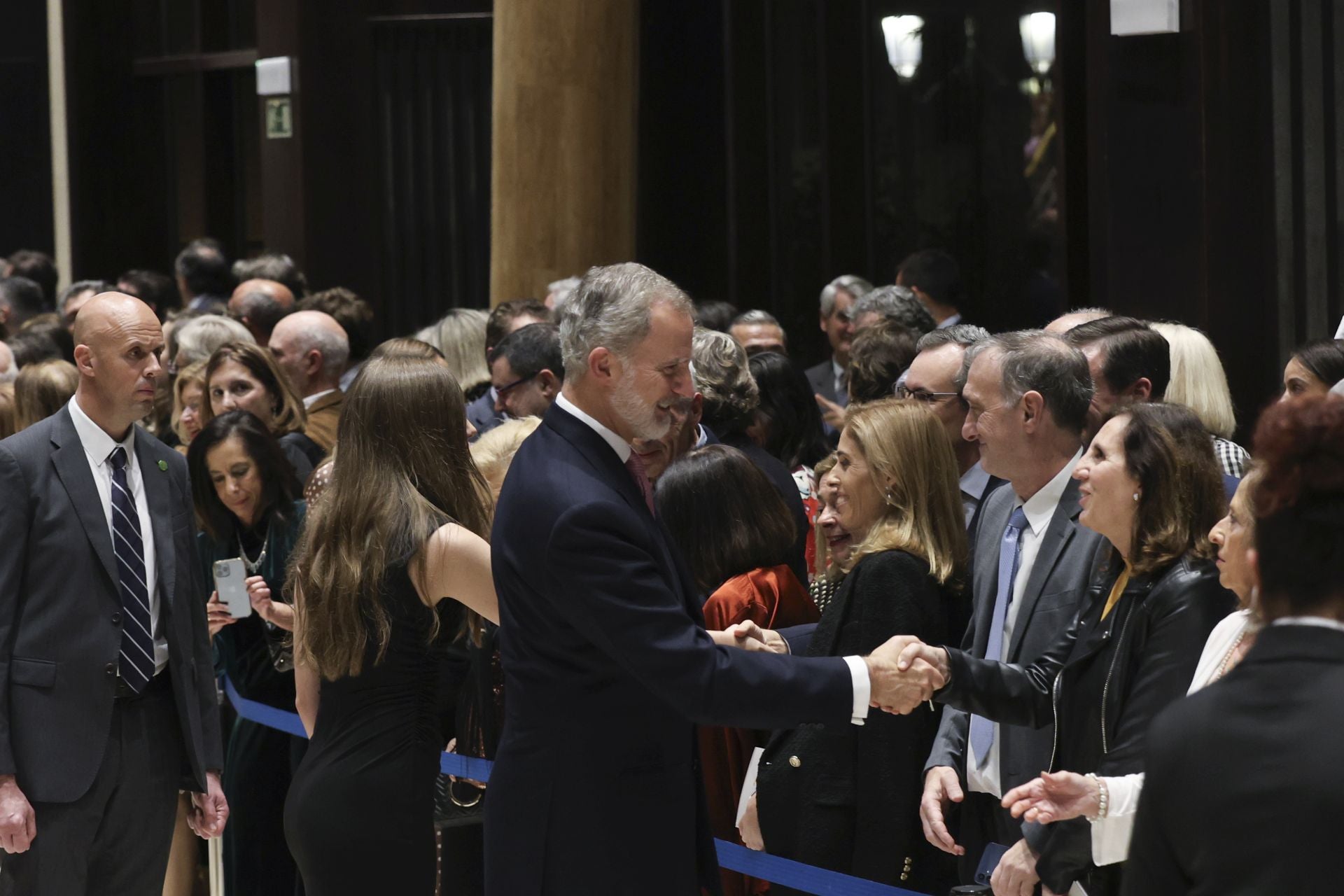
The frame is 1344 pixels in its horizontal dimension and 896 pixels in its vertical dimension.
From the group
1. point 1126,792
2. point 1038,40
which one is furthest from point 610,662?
point 1038,40

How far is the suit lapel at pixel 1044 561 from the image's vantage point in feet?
13.0

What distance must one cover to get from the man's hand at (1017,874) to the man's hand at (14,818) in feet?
7.74

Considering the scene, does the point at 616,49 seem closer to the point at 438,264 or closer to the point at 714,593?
the point at 438,264

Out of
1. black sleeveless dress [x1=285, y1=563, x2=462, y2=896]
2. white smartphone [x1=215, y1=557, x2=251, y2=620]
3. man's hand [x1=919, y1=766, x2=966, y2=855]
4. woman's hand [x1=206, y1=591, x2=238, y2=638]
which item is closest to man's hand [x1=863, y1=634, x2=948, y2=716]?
man's hand [x1=919, y1=766, x2=966, y2=855]

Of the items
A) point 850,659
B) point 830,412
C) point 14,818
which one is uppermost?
point 830,412

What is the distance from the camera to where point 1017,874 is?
3.59m

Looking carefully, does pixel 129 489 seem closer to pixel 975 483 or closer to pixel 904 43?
pixel 975 483

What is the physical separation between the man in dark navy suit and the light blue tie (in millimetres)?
633

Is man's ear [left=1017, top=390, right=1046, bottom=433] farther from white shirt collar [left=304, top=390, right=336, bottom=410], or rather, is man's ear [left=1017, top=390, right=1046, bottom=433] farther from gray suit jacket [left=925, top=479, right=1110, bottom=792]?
white shirt collar [left=304, top=390, right=336, bottom=410]

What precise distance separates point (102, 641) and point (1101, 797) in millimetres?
2582

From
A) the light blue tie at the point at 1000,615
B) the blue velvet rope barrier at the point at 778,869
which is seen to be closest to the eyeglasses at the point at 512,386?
the blue velvet rope barrier at the point at 778,869

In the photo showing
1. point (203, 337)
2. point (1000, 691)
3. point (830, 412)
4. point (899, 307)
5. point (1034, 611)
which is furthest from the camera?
point (830, 412)

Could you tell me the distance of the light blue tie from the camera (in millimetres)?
4055

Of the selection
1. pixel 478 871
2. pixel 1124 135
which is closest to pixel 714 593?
pixel 478 871
